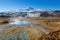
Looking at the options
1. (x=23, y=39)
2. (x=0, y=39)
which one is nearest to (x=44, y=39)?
(x=23, y=39)

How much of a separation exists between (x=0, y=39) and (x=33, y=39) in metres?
4.26

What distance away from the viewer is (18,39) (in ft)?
53.5

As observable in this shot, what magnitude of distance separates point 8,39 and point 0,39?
103 cm

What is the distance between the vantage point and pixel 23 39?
636 inches

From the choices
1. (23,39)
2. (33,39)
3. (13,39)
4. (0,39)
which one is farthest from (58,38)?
(0,39)

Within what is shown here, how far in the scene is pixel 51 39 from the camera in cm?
1474

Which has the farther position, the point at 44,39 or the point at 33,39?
the point at 33,39

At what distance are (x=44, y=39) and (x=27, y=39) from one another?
8.42ft

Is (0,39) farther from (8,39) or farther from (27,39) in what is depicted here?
(27,39)

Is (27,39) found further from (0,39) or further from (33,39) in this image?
(0,39)

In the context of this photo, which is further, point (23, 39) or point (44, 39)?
point (23, 39)

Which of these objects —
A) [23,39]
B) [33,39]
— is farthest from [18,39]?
[33,39]

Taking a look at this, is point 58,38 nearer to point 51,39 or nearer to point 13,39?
point 51,39

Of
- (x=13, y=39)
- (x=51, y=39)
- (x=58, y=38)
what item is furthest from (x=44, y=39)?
(x=13, y=39)
